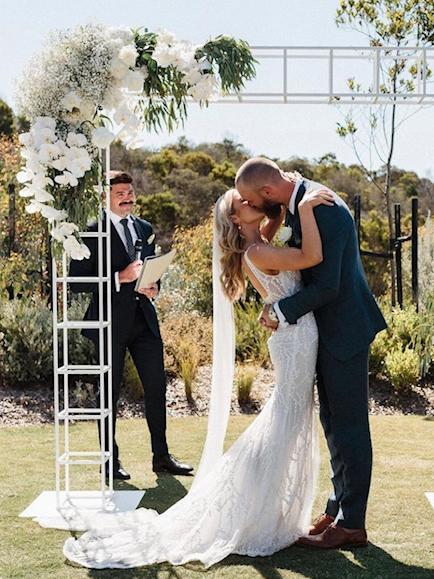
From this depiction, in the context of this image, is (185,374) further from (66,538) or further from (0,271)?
(66,538)

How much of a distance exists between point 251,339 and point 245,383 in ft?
4.53

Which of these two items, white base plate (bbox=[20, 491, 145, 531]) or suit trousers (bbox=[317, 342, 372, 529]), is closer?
suit trousers (bbox=[317, 342, 372, 529])

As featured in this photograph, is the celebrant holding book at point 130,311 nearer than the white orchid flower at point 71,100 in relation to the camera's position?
No

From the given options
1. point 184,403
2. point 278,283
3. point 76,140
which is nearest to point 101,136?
point 76,140

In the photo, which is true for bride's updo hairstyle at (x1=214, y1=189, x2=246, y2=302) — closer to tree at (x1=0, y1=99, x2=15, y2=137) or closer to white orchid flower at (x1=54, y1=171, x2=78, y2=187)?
white orchid flower at (x1=54, y1=171, x2=78, y2=187)

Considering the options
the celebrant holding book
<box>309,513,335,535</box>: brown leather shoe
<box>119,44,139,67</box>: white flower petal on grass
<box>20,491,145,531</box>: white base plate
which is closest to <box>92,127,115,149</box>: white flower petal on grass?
<box>119,44,139,67</box>: white flower petal on grass

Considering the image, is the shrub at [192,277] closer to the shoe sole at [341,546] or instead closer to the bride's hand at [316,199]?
the shoe sole at [341,546]

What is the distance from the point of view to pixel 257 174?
4332mm

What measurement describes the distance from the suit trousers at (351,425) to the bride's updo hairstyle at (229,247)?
50 cm

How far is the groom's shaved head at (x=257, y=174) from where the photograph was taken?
14.2 feet

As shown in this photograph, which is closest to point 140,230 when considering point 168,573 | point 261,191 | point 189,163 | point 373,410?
point 261,191

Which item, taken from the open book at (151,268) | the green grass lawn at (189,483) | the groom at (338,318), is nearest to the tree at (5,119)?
the green grass lawn at (189,483)

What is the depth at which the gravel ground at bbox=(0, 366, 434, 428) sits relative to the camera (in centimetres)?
819

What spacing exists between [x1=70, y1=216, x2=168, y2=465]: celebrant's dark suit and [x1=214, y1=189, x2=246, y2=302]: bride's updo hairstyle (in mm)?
1301
